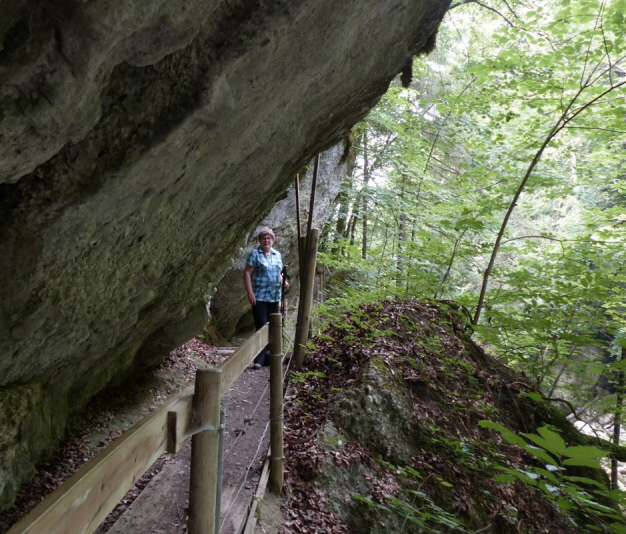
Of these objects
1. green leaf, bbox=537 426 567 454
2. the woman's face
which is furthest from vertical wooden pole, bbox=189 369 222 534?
the woman's face

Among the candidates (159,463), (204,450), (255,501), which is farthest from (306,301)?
(204,450)

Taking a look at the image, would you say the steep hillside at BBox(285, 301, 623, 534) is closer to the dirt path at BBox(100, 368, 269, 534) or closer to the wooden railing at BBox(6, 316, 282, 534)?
the dirt path at BBox(100, 368, 269, 534)

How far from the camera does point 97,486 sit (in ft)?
5.00

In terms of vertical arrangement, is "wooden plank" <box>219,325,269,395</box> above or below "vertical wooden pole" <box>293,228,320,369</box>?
below

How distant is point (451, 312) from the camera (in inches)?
324

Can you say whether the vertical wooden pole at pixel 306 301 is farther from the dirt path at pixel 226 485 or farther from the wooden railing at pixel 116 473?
the wooden railing at pixel 116 473

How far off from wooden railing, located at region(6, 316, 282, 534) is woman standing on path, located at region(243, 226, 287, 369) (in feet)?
15.0

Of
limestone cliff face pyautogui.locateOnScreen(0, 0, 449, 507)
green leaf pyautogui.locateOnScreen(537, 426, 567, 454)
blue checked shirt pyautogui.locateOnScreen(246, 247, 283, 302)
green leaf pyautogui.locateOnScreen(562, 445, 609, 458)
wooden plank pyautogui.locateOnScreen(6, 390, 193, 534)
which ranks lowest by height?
wooden plank pyautogui.locateOnScreen(6, 390, 193, 534)

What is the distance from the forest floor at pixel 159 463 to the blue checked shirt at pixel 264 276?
164 centimetres

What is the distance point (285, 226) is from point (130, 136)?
890 centimetres

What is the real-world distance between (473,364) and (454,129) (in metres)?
6.27

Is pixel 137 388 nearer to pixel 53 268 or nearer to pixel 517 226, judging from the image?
pixel 53 268

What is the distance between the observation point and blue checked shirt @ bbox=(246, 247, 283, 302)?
719 centimetres

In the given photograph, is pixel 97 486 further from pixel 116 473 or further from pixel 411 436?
pixel 411 436
